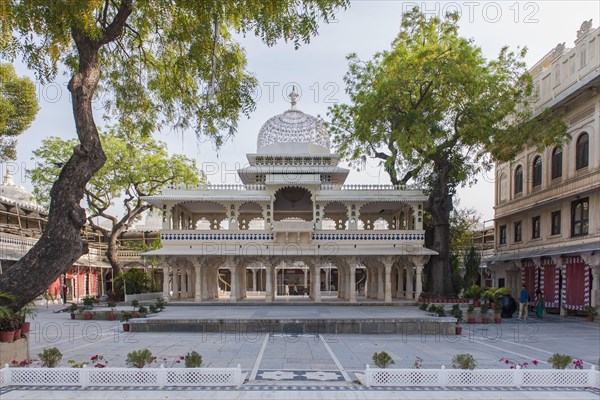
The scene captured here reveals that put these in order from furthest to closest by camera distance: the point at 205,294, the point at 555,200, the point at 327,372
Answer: the point at 205,294, the point at 555,200, the point at 327,372

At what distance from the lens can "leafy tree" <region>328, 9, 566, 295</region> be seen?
25.1m

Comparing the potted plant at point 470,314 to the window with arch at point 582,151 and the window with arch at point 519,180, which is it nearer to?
the window with arch at point 582,151

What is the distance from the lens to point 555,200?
2678 cm

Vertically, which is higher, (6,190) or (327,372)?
(6,190)

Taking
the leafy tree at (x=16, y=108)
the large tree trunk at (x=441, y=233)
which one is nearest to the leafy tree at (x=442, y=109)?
the large tree trunk at (x=441, y=233)

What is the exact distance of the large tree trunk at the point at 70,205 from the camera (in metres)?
11.6

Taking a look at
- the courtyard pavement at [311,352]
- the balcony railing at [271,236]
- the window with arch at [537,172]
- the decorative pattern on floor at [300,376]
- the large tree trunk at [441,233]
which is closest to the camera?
the courtyard pavement at [311,352]

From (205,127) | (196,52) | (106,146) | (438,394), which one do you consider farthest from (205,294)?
(438,394)

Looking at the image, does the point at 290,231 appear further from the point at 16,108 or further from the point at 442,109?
the point at 16,108

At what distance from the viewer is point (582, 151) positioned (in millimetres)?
25609

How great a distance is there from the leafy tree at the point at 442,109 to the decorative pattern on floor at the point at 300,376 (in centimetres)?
1607

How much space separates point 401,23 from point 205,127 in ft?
54.6

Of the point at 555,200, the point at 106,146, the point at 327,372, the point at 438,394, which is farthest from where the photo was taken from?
the point at 106,146

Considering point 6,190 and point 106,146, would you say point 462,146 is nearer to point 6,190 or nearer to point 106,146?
point 106,146
